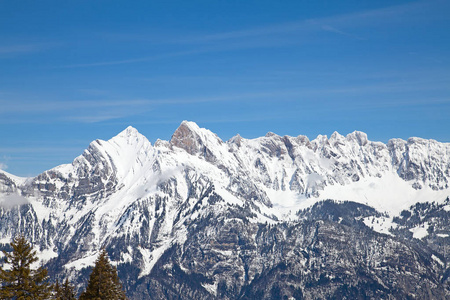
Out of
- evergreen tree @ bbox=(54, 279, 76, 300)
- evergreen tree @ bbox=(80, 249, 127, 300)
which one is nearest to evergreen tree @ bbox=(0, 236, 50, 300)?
evergreen tree @ bbox=(80, 249, 127, 300)

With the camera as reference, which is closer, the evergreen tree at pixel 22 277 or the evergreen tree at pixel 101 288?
the evergreen tree at pixel 22 277

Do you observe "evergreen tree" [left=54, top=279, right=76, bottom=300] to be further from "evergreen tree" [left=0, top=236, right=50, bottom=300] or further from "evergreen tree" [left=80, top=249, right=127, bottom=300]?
"evergreen tree" [left=0, top=236, right=50, bottom=300]

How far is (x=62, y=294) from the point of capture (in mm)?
122250

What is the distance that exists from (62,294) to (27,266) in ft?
97.1

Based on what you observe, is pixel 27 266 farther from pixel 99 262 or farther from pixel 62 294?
pixel 62 294

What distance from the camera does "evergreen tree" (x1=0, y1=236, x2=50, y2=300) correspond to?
9150 centimetres

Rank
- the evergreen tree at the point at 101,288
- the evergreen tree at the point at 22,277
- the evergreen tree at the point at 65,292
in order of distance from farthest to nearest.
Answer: the evergreen tree at the point at 65,292 → the evergreen tree at the point at 101,288 → the evergreen tree at the point at 22,277

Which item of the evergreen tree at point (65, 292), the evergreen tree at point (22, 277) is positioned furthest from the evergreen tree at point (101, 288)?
the evergreen tree at point (22, 277)

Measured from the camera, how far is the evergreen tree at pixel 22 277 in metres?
91.5

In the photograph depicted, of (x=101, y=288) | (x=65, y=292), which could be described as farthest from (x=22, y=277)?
(x=65, y=292)

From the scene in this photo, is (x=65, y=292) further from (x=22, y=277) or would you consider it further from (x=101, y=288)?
(x=22, y=277)

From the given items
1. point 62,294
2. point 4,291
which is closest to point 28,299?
point 4,291

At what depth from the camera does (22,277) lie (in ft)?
306

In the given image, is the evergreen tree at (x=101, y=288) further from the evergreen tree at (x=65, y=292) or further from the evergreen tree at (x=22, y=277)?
the evergreen tree at (x=22, y=277)
